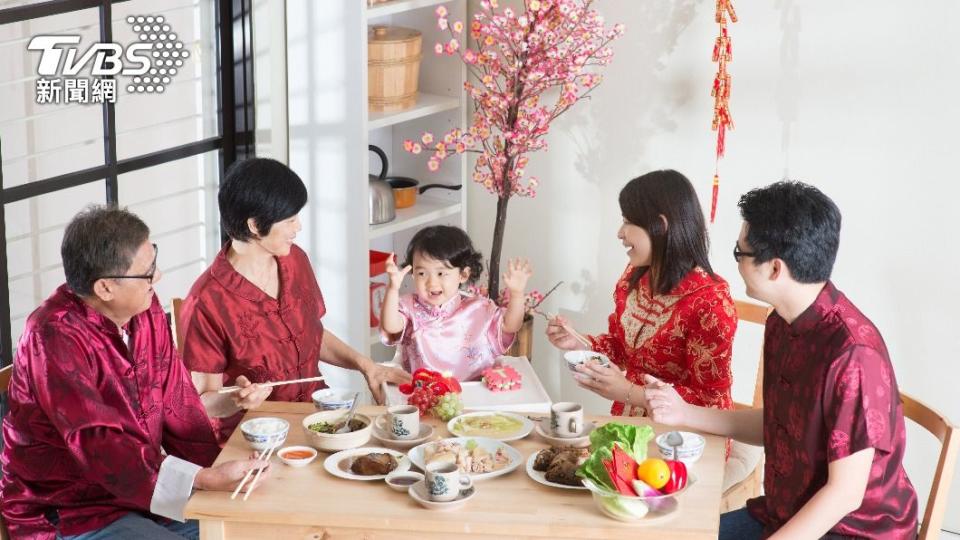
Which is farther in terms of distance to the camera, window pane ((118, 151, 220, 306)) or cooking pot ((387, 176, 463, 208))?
cooking pot ((387, 176, 463, 208))

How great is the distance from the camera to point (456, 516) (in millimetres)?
2303

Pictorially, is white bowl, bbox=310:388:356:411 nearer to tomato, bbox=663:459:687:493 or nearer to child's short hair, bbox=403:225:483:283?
child's short hair, bbox=403:225:483:283

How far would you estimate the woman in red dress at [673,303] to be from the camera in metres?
2.98

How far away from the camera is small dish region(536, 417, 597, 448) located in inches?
103

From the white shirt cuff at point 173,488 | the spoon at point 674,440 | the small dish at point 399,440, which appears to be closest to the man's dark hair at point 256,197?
the small dish at point 399,440

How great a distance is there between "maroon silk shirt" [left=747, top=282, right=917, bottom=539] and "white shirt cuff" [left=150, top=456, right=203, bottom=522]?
113cm

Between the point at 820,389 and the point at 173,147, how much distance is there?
210 cm

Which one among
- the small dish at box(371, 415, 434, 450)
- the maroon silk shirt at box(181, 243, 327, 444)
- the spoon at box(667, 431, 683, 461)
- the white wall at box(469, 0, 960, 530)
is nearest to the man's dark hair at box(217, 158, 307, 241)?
the maroon silk shirt at box(181, 243, 327, 444)

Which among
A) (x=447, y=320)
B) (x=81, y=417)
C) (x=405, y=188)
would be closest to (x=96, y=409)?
(x=81, y=417)

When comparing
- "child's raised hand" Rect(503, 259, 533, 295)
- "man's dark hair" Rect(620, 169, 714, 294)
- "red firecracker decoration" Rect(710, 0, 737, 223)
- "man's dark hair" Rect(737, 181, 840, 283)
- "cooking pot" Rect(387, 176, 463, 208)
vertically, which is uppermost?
"red firecracker decoration" Rect(710, 0, 737, 223)

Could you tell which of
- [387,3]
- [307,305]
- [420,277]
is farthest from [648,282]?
[387,3]

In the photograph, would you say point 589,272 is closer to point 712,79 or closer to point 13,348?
point 712,79

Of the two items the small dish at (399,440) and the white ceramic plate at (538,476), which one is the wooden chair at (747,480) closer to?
the white ceramic plate at (538,476)

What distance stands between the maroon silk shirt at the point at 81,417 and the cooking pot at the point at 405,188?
1446mm
